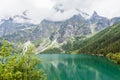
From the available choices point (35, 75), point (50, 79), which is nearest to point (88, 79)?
point (50, 79)

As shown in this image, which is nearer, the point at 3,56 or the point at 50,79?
the point at 3,56

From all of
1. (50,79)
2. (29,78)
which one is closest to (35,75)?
(29,78)

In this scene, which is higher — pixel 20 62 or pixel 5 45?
pixel 5 45

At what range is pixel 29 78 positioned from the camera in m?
39.6

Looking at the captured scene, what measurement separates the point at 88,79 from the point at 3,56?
292ft

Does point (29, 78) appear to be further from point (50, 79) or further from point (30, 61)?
point (50, 79)

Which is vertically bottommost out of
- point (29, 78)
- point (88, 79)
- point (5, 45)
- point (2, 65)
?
point (88, 79)

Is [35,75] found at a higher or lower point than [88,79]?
higher

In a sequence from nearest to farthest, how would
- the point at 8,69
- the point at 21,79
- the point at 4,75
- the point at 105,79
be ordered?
the point at 4,75 < the point at 8,69 < the point at 21,79 < the point at 105,79

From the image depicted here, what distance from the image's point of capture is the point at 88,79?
4451 inches

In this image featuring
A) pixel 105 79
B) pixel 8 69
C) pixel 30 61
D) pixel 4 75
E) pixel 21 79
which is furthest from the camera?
pixel 105 79

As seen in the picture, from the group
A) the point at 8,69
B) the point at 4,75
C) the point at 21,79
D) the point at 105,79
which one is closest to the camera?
the point at 4,75

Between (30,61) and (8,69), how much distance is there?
32.8 ft

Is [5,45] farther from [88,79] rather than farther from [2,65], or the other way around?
[88,79]
